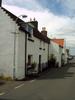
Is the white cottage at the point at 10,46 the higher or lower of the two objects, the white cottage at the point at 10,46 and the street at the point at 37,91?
the higher

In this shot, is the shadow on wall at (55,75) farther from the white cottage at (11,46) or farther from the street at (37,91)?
the street at (37,91)

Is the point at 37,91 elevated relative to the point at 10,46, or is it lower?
lower

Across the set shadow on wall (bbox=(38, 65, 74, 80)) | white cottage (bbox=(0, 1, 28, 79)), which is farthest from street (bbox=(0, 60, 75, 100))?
shadow on wall (bbox=(38, 65, 74, 80))

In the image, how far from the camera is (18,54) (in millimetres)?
24906

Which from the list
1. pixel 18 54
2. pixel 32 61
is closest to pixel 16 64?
pixel 18 54

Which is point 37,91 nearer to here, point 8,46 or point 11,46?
point 11,46

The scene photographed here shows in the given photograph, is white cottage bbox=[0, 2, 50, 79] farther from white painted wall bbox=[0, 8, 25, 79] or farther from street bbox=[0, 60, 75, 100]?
street bbox=[0, 60, 75, 100]

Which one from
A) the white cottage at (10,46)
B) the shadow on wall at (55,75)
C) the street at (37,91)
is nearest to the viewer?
the street at (37,91)

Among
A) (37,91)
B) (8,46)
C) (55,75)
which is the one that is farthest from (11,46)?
(37,91)

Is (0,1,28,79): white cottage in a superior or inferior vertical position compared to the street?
superior

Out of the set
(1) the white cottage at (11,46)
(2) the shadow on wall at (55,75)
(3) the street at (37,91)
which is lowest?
(2) the shadow on wall at (55,75)

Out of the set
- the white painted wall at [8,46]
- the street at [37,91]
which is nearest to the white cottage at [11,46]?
the white painted wall at [8,46]

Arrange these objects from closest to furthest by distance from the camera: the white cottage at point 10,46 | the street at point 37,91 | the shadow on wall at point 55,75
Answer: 1. the street at point 37,91
2. the white cottage at point 10,46
3. the shadow on wall at point 55,75

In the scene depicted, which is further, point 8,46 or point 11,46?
point 8,46
